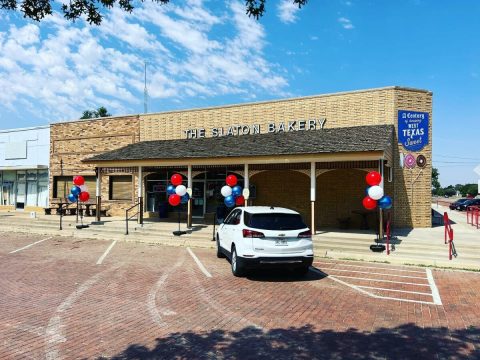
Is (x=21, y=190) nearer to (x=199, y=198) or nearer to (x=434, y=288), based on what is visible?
(x=199, y=198)

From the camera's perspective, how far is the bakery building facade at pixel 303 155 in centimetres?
1647

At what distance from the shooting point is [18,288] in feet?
27.8

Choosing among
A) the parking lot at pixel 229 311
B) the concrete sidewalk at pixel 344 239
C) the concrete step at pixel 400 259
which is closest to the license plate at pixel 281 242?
the parking lot at pixel 229 311

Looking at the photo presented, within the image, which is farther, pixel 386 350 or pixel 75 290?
pixel 75 290

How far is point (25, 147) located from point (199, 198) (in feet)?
51.6

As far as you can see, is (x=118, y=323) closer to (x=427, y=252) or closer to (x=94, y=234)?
(x=427, y=252)

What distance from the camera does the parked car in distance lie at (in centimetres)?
909

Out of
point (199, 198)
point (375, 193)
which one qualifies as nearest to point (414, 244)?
point (375, 193)

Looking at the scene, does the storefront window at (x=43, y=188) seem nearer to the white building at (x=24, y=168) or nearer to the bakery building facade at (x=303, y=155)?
the white building at (x=24, y=168)

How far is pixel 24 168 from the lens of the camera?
29344mm

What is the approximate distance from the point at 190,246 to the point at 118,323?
8793mm

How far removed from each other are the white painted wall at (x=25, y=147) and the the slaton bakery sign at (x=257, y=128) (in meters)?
11.8

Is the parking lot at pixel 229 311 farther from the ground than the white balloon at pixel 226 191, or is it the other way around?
the white balloon at pixel 226 191

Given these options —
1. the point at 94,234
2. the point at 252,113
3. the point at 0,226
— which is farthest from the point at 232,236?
the point at 0,226
